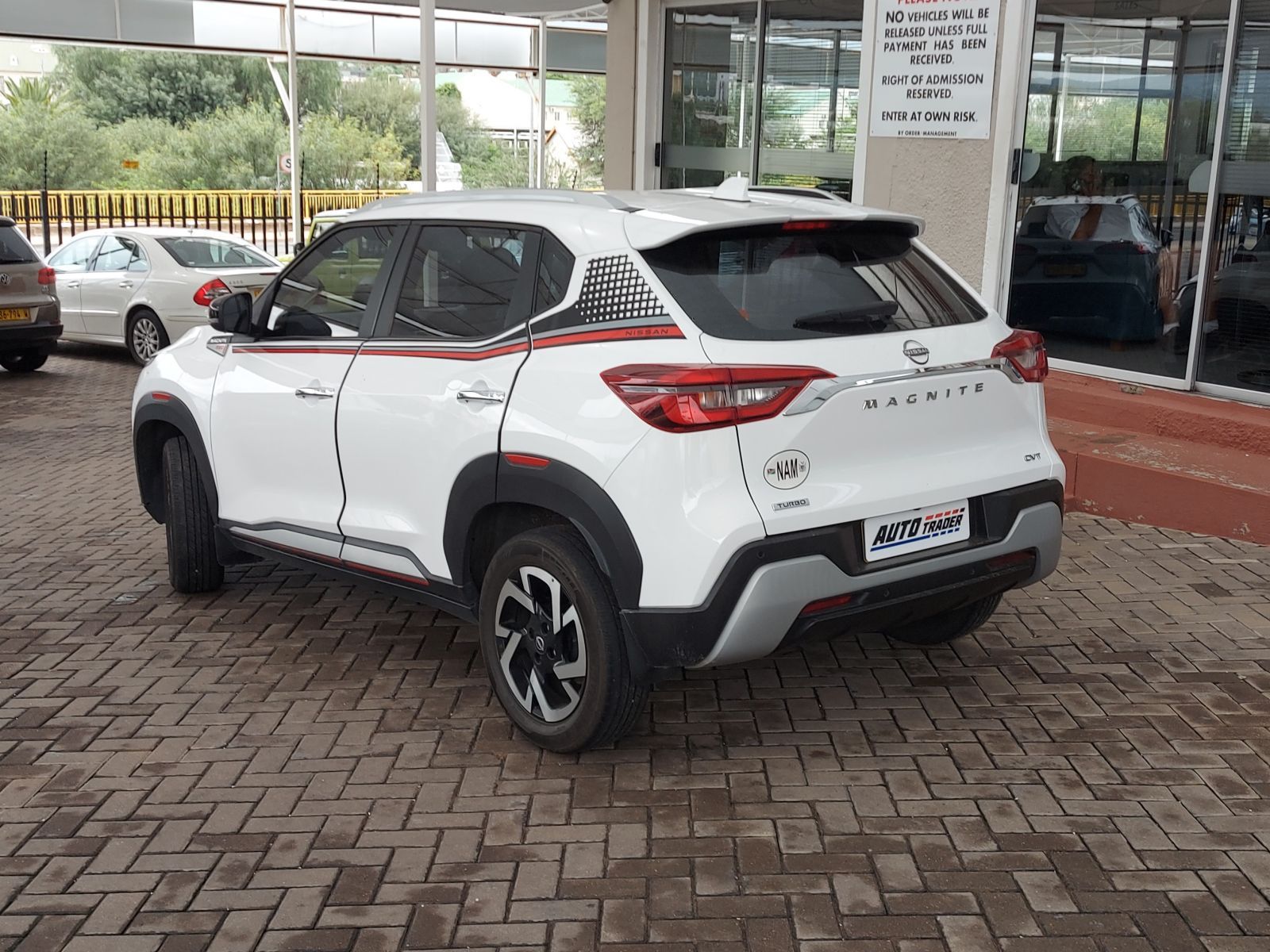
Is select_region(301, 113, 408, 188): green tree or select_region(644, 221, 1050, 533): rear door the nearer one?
select_region(644, 221, 1050, 533): rear door

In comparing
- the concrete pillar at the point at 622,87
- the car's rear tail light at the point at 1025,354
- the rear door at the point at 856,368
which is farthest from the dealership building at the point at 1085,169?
the rear door at the point at 856,368

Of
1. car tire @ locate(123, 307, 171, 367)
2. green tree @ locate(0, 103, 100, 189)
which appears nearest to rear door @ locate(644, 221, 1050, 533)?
car tire @ locate(123, 307, 171, 367)

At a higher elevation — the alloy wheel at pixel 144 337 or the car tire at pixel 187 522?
the car tire at pixel 187 522

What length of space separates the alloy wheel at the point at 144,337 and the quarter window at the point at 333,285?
30.7 feet

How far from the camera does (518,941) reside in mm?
3334

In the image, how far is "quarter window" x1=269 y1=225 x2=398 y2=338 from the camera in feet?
16.5

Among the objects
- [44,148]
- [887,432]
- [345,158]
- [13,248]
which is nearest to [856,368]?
[887,432]

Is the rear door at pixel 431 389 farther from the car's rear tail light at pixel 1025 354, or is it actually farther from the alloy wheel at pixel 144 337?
the alloy wheel at pixel 144 337

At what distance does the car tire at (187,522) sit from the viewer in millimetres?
5871

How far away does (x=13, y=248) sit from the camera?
13.3 meters

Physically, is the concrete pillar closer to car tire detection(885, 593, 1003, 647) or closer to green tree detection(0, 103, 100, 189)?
car tire detection(885, 593, 1003, 647)

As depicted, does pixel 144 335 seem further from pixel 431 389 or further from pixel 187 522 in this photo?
pixel 431 389

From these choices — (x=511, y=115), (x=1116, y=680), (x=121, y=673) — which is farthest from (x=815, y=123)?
(x=511, y=115)

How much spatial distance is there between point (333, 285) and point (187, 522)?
1.42 meters
